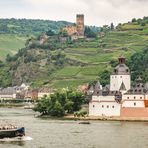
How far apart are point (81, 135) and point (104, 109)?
32.0 meters

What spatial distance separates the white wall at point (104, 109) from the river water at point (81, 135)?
811cm

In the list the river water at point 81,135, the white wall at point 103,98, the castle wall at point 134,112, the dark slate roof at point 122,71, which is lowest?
the river water at point 81,135

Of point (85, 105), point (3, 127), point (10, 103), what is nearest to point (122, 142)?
point (3, 127)

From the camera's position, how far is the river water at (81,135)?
71062mm

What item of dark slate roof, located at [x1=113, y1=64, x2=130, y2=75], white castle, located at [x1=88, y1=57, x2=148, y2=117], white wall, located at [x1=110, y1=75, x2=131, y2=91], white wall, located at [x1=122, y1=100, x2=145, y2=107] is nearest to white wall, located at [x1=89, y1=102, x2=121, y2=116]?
white castle, located at [x1=88, y1=57, x2=148, y2=117]

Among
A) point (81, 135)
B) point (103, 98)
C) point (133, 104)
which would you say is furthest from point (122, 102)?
point (81, 135)

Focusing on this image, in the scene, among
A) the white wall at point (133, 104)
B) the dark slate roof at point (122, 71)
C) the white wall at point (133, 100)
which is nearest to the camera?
the white wall at point (133, 104)

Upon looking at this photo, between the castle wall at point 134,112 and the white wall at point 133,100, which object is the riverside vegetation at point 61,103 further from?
the castle wall at point 134,112

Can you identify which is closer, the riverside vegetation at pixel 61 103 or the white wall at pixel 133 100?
the white wall at pixel 133 100

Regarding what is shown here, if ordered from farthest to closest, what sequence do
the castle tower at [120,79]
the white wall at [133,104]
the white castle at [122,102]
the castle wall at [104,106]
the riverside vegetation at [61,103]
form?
the castle tower at [120,79] → the riverside vegetation at [61,103] → the castle wall at [104,106] → the white wall at [133,104] → the white castle at [122,102]

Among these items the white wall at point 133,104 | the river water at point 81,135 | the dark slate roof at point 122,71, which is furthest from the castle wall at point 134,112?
the dark slate roof at point 122,71

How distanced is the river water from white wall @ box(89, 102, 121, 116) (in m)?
8.11

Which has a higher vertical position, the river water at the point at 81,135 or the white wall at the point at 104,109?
the white wall at the point at 104,109

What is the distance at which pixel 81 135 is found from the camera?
265 ft
